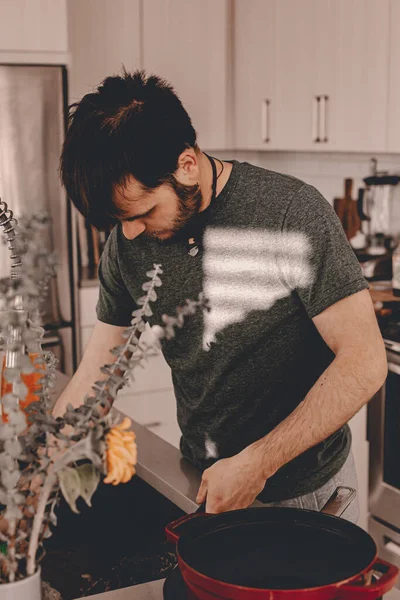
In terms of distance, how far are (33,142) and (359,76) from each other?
120cm

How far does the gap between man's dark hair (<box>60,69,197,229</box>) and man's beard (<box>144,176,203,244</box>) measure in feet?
0.16

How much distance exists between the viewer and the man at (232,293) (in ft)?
4.14

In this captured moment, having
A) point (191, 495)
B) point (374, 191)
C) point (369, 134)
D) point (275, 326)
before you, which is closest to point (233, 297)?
point (275, 326)

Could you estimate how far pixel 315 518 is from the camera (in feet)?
3.10

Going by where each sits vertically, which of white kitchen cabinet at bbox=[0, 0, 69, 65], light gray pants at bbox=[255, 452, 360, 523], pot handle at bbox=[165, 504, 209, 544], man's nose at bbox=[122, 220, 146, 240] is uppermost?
white kitchen cabinet at bbox=[0, 0, 69, 65]

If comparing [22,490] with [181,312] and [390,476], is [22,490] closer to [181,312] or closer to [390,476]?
[181,312]

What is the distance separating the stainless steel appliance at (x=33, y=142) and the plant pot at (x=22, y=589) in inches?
90.3

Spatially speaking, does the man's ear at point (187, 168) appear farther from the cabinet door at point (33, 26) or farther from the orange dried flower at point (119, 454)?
the cabinet door at point (33, 26)

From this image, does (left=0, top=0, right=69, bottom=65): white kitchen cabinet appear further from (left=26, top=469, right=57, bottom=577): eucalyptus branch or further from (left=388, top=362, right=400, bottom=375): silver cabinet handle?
(left=26, top=469, right=57, bottom=577): eucalyptus branch

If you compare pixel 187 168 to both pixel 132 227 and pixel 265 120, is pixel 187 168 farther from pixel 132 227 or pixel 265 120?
pixel 265 120

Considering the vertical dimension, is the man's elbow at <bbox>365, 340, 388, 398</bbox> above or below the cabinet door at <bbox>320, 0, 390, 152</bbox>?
below

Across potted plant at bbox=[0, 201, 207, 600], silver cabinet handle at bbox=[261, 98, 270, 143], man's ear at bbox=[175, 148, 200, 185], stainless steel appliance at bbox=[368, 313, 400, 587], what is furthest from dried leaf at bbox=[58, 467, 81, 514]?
silver cabinet handle at bbox=[261, 98, 270, 143]

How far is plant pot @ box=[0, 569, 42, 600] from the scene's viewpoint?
2.64 feet

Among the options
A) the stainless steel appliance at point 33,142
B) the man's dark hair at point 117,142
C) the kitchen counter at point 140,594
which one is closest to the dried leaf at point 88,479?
the kitchen counter at point 140,594
